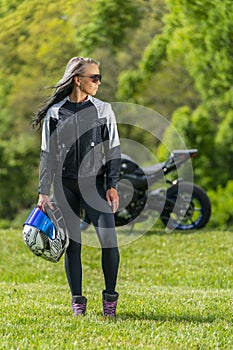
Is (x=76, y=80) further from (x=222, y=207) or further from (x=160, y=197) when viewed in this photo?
(x=222, y=207)

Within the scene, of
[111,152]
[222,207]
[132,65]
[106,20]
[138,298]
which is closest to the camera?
[111,152]

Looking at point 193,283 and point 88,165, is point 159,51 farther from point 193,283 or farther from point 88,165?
point 88,165

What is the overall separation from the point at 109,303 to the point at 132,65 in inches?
992

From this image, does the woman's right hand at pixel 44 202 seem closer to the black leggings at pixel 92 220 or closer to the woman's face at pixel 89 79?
the black leggings at pixel 92 220

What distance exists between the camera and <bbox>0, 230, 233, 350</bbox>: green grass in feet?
17.2

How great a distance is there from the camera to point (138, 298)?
7.37 m

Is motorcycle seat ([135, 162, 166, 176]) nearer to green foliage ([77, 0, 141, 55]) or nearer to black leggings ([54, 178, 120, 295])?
green foliage ([77, 0, 141, 55])

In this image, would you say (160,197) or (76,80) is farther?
(160,197)

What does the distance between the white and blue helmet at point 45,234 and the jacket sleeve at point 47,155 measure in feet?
0.63

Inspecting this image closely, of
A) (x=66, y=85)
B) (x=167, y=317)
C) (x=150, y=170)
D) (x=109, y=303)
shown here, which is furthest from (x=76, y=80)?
(x=150, y=170)

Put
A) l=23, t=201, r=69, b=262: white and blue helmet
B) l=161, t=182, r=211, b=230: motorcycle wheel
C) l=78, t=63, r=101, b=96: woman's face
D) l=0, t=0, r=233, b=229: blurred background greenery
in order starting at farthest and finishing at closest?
1. l=0, t=0, r=233, b=229: blurred background greenery
2. l=161, t=182, r=211, b=230: motorcycle wheel
3. l=78, t=63, r=101, b=96: woman's face
4. l=23, t=201, r=69, b=262: white and blue helmet

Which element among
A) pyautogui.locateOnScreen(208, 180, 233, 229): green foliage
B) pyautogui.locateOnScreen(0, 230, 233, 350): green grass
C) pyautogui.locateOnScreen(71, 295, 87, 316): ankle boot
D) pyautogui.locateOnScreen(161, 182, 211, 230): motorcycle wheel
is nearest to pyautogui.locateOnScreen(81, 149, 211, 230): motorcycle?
pyautogui.locateOnScreen(161, 182, 211, 230): motorcycle wheel

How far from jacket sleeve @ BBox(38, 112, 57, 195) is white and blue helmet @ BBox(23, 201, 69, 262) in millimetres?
192

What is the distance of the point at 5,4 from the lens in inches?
610
